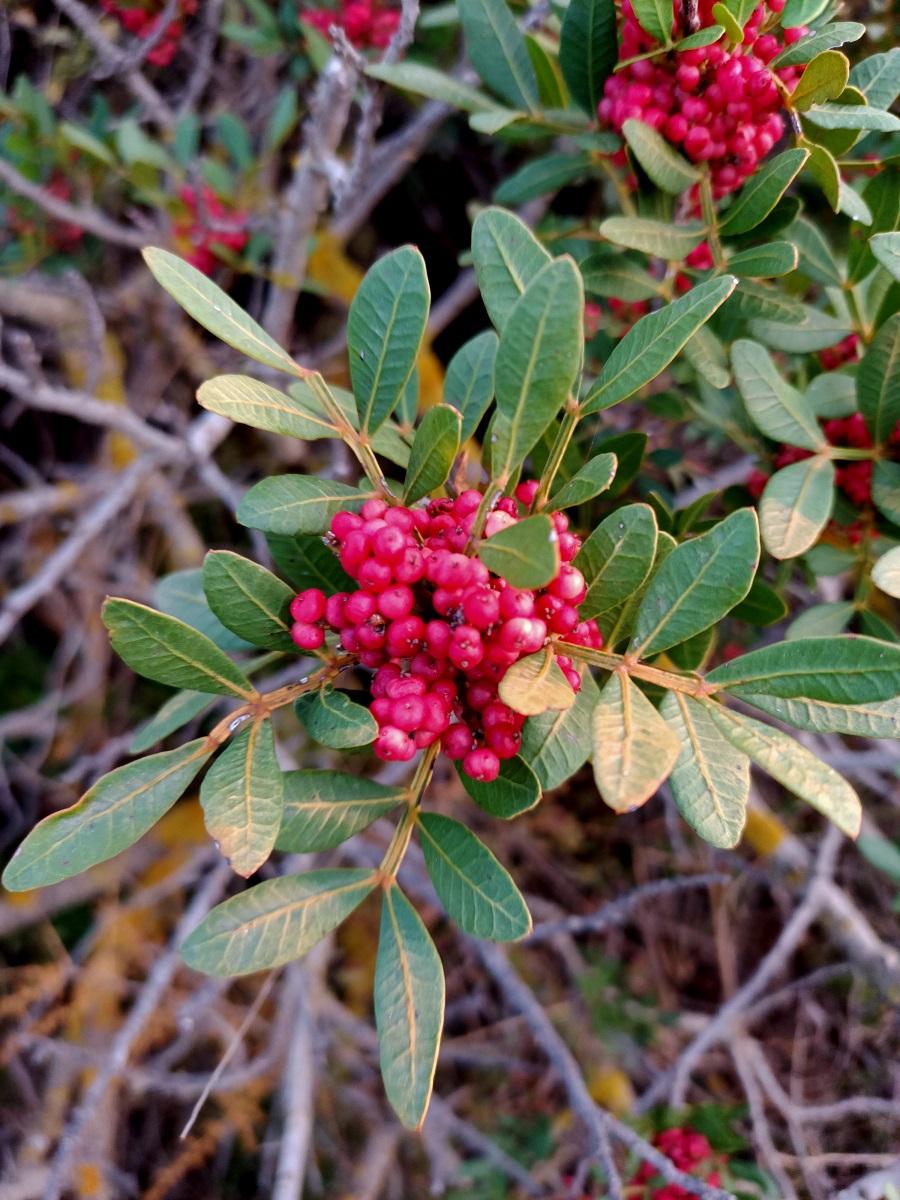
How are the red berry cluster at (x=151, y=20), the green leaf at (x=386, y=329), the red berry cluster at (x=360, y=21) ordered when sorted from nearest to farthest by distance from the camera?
the green leaf at (x=386, y=329) < the red berry cluster at (x=360, y=21) < the red berry cluster at (x=151, y=20)

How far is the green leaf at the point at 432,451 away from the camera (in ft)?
2.44

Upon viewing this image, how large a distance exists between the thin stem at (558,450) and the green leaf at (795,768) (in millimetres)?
255

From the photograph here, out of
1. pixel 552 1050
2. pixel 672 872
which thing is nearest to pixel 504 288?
pixel 552 1050

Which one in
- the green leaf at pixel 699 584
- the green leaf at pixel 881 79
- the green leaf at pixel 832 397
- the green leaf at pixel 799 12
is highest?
the green leaf at pixel 799 12

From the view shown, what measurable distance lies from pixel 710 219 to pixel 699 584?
1.71 feet

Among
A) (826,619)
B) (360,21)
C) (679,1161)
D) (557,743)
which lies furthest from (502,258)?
(679,1161)

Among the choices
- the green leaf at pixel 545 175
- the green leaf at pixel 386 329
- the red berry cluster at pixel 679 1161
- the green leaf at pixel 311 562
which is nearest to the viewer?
the green leaf at pixel 386 329

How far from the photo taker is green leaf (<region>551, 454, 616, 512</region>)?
0.76 m

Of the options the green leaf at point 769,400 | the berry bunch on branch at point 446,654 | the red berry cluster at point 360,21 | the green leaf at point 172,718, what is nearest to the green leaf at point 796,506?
the green leaf at point 769,400

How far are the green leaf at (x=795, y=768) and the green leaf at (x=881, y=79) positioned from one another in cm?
75

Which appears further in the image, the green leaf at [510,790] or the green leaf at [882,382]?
the green leaf at [882,382]

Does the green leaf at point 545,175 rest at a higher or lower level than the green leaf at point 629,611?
higher

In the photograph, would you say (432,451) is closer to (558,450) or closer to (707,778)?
(558,450)

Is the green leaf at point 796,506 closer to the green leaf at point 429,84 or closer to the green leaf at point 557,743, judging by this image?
the green leaf at point 557,743
